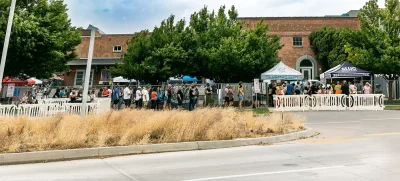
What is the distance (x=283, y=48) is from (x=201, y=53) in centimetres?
1668

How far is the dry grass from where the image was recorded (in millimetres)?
8516

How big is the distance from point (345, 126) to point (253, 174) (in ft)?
28.6

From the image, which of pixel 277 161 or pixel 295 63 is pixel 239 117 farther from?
pixel 295 63

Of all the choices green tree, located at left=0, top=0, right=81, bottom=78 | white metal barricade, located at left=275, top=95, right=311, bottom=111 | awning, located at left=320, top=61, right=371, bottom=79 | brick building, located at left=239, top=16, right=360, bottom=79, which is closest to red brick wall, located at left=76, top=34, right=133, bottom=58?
brick building, located at left=239, top=16, right=360, bottom=79

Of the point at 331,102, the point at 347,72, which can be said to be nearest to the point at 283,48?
the point at 347,72

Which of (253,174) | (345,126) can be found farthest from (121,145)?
(345,126)

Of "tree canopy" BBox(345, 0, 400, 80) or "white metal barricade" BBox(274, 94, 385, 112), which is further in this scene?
"tree canopy" BBox(345, 0, 400, 80)

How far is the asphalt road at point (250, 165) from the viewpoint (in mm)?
6219

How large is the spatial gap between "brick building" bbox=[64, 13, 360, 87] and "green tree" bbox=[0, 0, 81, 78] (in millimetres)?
15188

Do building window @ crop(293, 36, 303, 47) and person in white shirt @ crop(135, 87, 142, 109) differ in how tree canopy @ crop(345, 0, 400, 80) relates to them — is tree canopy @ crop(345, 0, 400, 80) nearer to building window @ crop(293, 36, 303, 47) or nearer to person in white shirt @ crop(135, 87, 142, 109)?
building window @ crop(293, 36, 303, 47)

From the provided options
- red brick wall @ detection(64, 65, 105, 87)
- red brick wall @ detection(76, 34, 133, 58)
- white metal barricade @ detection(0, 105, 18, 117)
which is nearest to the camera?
white metal barricade @ detection(0, 105, 18, 117)

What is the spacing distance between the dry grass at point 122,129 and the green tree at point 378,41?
17.7 metres

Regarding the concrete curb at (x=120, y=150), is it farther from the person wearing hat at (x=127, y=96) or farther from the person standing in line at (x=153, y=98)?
the person wearing hat at (x=127, y=96)

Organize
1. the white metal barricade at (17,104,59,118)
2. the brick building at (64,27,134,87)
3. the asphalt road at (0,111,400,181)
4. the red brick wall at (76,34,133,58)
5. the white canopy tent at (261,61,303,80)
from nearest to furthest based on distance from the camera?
the asphalt road at (0,111,400,181)
the white metal barricade at (17,104,59,118)
the white canopy tent at (261,61,303,80)
the brick building at (64,27,134,87)
the red brick wall at (76,34,133,58)
